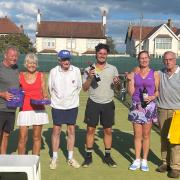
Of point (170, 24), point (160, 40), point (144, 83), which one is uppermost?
point (170, 24)

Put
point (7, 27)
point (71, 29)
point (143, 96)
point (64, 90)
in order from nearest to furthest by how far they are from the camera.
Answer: point (143, 96) < point (64, 90) < point (71, 29) < point (7, 27)

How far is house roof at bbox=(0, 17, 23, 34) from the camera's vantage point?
258 feet

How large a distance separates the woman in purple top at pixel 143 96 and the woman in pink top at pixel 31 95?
Result: 4.13 feet

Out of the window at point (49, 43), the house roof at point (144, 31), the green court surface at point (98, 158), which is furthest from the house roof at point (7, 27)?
the green court surface at point (98, 158)

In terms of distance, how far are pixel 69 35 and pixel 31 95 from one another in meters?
72.9

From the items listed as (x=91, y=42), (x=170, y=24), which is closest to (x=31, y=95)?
(x=91, y=42)

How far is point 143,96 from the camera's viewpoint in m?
6.09

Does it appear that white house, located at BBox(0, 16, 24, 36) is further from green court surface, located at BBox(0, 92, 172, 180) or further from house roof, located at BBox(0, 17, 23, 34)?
green court surface, located at BBox(0, 92, 172, 180)

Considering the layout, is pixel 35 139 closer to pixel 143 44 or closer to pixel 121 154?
pixel 121 154

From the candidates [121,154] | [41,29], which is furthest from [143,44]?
[121,154]

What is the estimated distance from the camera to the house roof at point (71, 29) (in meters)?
78.1

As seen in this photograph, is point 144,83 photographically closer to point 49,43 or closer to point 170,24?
point 49,43

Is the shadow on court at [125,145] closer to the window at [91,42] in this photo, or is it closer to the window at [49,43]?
the window at [91,42]

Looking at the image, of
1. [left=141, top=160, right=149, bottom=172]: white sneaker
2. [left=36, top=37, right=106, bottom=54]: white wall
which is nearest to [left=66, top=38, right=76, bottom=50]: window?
[left=36, top=37, right=106, bottom=54]: white wall
